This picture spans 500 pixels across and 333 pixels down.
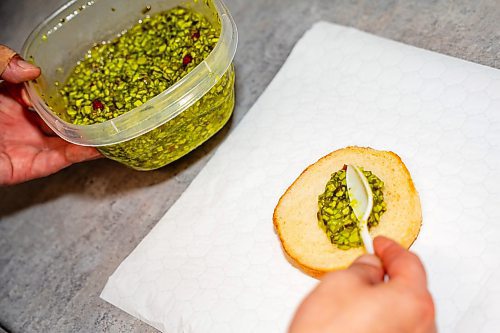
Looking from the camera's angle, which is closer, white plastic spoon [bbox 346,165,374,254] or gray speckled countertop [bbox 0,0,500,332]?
white plastic spoon [bbox 346,165,374,254]

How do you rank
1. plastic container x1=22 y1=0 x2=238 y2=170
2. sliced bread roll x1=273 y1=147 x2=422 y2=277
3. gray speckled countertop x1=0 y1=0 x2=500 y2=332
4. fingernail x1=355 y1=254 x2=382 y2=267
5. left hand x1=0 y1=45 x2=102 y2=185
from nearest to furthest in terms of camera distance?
1. fingernail x1=355 y1=254 x2=382 y2=267
2. sliced bread roll x1=273 y1=147 x2=422 y2=277
3. plastic container x1=22 y1=0 x2=238 y2=170
4. gray speckled countertop x1=0 y1=0 x2=500 y2=332
5. left hand x1=0 y1=45 x2=102 y2=185

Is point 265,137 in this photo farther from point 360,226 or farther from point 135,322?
point 135,322

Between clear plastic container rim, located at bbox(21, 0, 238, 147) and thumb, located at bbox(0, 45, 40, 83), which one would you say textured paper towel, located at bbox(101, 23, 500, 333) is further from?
thumb, located at bbox(0, 45, 40, 83)

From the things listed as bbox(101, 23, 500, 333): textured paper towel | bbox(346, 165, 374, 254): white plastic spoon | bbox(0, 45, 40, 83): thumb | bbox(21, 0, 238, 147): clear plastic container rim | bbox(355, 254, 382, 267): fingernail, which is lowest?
bbox(101, 23, 500, 333): textured paper towel

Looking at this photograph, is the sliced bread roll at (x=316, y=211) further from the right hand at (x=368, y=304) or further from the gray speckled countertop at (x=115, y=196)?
the gray speckled countertop at (x=115, y=196)

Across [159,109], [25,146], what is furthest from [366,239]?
[25,146]

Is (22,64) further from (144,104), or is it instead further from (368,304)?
(368,304)

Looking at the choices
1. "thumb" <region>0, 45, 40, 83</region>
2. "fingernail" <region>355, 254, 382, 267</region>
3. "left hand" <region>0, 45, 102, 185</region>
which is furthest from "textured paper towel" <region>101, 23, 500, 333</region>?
"thumb" <region>0, 45, 40, 83</region>

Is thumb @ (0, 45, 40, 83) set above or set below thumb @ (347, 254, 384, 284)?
above
